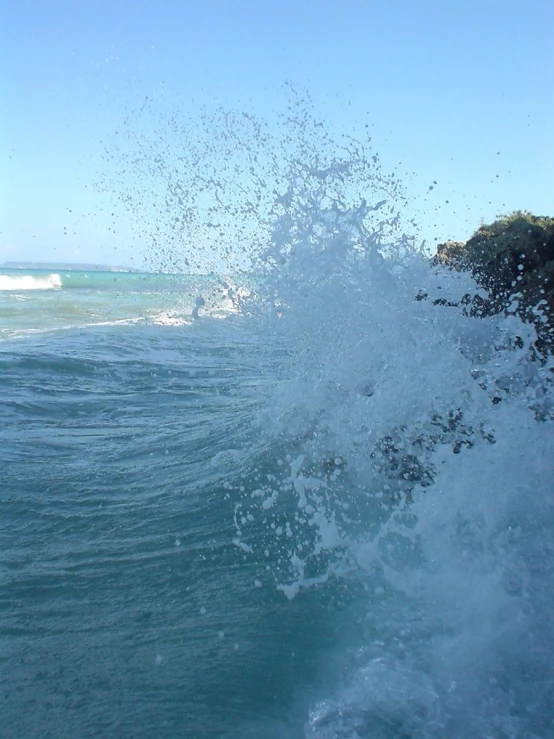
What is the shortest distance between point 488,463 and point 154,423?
4203mm

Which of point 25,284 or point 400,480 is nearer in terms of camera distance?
point 400,480

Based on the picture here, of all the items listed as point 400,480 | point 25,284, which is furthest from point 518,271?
point 25,284

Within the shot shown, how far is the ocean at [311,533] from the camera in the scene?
3.13 meters

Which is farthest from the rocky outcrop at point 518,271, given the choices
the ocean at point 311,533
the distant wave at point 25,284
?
the distant wave at point 25,284

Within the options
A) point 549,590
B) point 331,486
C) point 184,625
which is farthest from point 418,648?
point 331,486

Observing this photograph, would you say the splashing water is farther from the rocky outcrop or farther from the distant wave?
the distant wave

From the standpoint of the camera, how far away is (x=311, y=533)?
4754 mm

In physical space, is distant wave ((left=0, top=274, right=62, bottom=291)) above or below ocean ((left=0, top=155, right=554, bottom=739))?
below

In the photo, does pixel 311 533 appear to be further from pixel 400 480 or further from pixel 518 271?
pixel 518 271

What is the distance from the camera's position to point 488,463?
176 inches

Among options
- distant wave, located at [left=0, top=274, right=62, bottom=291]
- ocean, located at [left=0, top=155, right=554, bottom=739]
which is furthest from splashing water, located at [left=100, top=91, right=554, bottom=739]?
distant wave, located at [left=0, top=274, right=62, bottom=291]

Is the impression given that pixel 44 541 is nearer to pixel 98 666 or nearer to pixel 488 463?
pixel 98 666

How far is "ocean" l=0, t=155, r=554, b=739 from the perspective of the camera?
313cm

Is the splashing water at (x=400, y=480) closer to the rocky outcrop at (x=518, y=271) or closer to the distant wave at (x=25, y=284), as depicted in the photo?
the rocky outcrop at (x=518, y=271)
